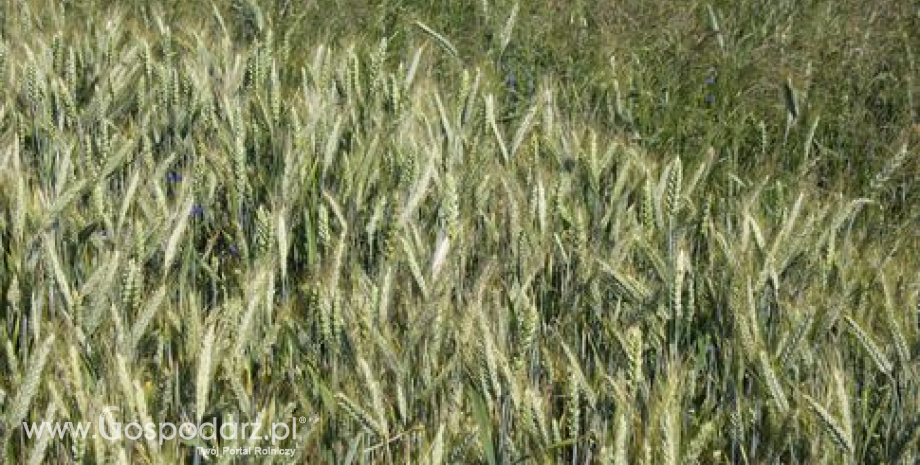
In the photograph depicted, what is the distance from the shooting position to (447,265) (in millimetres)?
1753

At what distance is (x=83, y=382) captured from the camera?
1.58 metres

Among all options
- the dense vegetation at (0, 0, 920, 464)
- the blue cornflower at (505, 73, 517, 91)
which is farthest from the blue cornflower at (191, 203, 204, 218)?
the blue cornflower at (505, 73, 517, 91)

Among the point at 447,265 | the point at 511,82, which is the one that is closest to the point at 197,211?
the point at 447,265

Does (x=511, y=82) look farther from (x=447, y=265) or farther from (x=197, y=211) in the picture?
(x=447, y=265)

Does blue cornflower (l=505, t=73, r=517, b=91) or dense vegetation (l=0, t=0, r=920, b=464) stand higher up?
dense vegetation (l=0, t=0, r=920, b=464)

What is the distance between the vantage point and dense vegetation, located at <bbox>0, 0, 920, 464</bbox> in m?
1.53

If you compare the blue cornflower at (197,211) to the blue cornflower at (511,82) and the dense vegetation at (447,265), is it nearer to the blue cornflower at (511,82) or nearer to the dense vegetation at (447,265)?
the dense vegetation at (447,265)

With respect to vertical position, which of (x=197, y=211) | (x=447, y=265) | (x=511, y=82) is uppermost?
(x=447, y=265)

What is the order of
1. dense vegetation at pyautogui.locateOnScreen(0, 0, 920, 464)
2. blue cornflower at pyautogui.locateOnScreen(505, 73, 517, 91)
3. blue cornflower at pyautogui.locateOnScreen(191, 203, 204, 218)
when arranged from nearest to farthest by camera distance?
dense vegetation at pyautogui.locateOnScreen(0, 0, 920, 464) < blue cornflower at pyautogui.locateOnScreen(191, 203, 204, 218) < blue cornflower at pyautogui.locateOnScreen(505, 73, 517, 91)

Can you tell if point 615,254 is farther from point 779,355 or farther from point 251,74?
point 251,74

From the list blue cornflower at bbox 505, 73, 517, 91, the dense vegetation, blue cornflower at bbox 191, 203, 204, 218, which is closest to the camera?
the dense vegetation

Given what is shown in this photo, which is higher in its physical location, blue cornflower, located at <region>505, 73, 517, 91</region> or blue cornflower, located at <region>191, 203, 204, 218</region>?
blue cornflower, located at <region>191, 203, 204, 218</region>

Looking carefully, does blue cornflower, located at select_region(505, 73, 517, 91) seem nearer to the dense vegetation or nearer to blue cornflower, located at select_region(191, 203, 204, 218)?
the dense vegetation

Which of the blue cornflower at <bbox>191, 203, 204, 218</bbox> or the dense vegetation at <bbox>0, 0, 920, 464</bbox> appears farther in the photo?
the blue cornflower at <bbox>191, 203, 204, 218</bbox>
